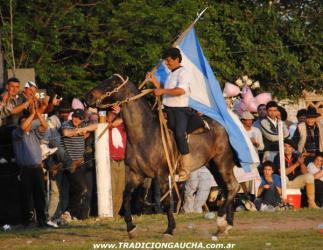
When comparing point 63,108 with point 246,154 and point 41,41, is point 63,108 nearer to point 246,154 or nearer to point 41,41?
point 246,154

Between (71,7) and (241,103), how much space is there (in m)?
7.45

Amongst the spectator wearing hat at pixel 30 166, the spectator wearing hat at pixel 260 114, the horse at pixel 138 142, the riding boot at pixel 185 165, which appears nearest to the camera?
the horse at pixel 138 142

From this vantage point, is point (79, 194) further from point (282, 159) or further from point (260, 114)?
point (260, 114)

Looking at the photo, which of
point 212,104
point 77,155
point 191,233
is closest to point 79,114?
point 77,155

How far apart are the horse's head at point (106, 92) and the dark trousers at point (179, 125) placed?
905mm

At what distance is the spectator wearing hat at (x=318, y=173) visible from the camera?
78.7 feet

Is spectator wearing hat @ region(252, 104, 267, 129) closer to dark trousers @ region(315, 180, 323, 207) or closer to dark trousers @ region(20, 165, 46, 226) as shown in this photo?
dark trousers @ region(315, 180, 323, 207)

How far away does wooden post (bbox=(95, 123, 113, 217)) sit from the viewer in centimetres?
2148

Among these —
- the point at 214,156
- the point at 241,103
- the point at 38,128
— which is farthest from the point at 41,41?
the point at 214,156

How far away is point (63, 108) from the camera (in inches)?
881

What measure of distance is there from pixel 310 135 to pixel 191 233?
7458 millimetres

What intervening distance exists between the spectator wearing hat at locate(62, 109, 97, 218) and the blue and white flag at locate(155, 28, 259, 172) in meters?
1.86

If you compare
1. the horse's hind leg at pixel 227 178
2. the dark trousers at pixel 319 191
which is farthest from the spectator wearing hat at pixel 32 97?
the dark trousers at pixel 319 191

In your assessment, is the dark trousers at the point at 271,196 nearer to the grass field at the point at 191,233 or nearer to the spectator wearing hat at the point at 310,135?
the grass field at the point at 191,233
